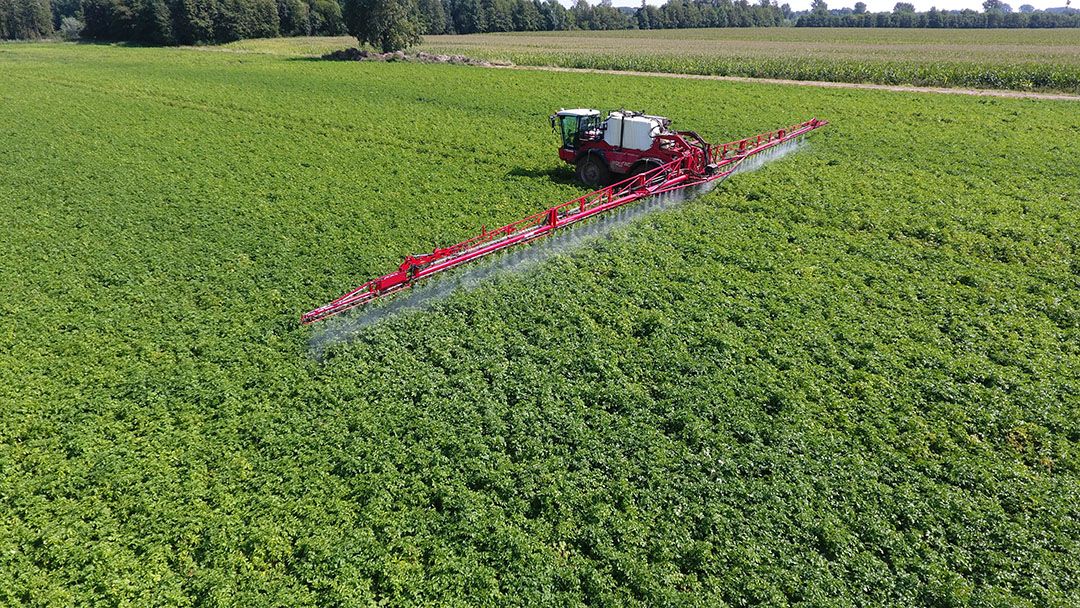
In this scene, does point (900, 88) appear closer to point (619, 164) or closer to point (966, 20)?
point (619, 164)

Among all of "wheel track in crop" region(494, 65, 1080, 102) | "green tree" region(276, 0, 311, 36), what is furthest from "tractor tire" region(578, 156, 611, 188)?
"green tree" region(276, 0, 311, 36)

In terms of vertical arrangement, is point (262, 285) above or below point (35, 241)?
below

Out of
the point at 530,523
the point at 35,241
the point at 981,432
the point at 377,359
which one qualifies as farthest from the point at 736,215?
the point at 35,241

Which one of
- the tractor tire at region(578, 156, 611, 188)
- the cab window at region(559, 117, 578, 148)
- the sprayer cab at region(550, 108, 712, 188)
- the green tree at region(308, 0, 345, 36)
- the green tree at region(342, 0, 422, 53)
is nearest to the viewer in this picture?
the sprayer cab at region(550, 108, 712, 188)

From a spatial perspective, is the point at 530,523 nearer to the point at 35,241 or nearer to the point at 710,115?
the point at 35,241

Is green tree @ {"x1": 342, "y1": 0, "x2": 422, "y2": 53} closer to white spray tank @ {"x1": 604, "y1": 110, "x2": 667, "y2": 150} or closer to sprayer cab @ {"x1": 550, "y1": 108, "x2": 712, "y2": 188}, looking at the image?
sprayer cab @ {"x1": 550, "y1": 108, "x2": 712, "y2": 188}

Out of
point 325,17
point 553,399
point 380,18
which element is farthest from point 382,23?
point 553,399
